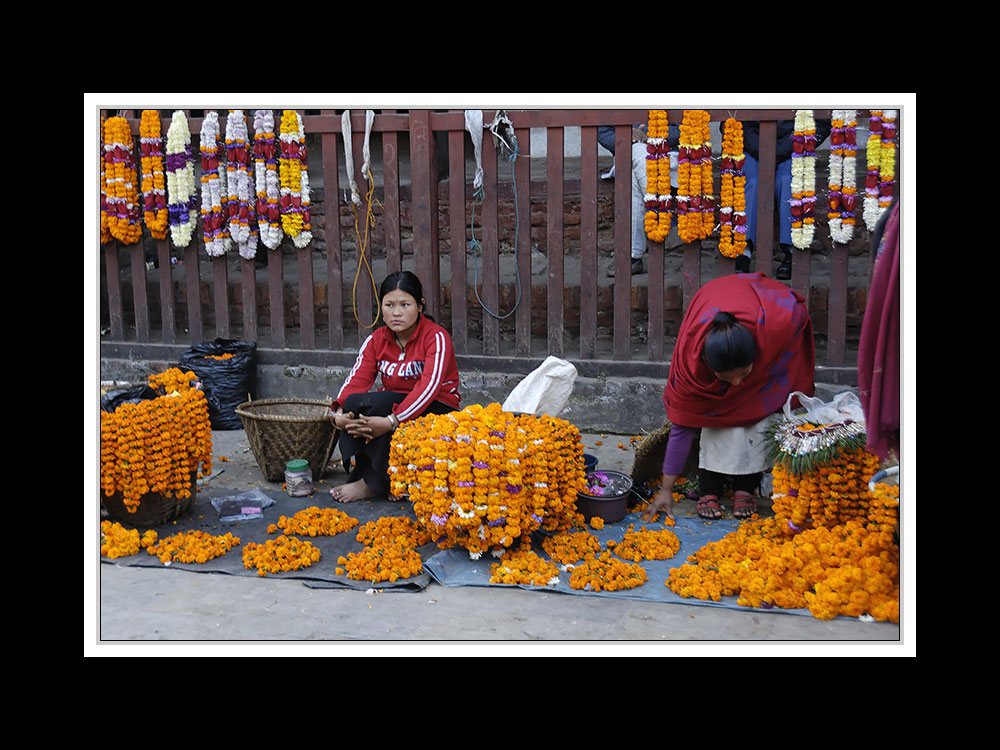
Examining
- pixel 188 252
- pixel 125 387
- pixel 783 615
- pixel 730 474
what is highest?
pixel 188 252

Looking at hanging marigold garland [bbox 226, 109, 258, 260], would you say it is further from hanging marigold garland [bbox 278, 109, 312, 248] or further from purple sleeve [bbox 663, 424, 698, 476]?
purple sleeve [bbox 663, 424, 698, 476]

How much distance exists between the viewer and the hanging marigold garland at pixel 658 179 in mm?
5410

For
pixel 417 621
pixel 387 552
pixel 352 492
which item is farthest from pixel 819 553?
pixel 352 492

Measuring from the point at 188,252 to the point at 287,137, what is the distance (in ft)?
4.18

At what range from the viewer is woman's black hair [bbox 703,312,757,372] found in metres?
3.80

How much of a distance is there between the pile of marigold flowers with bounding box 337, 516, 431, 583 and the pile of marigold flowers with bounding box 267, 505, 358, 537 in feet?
0.37

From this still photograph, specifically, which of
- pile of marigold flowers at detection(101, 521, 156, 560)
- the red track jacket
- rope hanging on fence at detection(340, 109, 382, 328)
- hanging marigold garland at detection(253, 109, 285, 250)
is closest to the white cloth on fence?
rope hanging on fence at detection(340, 109, 382, 328)

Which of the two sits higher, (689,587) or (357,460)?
(357,460)

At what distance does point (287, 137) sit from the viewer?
6047 mm

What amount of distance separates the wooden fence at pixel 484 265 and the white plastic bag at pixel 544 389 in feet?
5.33

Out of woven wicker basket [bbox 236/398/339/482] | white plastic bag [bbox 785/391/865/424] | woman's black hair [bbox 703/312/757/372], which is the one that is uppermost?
woman's black hair [bbox 703/312/757/372]

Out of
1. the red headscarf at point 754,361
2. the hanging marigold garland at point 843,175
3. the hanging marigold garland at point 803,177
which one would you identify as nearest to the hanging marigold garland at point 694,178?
the hanging marigold garland at point 803,177
